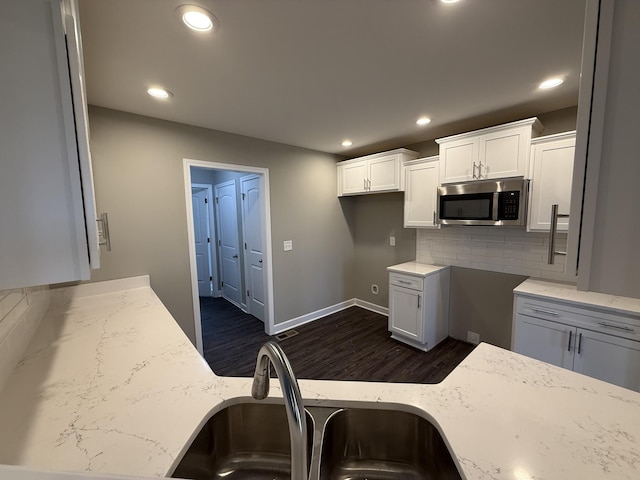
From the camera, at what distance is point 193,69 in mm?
1611

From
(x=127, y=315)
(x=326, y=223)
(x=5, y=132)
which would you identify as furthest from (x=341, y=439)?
(x=326, y=223)

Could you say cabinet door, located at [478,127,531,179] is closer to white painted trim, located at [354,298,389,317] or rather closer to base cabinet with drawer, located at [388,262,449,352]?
base cabinet with drawer, located at [388,262,449,352]

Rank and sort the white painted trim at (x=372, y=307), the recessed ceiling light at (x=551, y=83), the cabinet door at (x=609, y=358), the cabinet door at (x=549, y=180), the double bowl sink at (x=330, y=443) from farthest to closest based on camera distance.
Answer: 1. the white painted trim at (x=372, y=307)
2. the cabinet door at (x=549, y=180)
3. the recessed ceiling light at (x=551, y=83)
4. the cabinet door at (x=609, y=358)
5. the double bowl sink at (x=330, y=443)

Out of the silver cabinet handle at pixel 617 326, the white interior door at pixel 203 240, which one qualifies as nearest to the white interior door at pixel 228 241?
the white interior door at pixel 203 240

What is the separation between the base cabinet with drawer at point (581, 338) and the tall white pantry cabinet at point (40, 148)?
9.23 ft

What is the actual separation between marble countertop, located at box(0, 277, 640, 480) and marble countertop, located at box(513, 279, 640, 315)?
1051mm

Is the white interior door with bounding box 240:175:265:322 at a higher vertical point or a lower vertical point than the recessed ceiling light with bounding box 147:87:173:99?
lower

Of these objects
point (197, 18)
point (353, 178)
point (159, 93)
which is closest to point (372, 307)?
point (353, 178)

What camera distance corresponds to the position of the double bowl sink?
2.81 feet

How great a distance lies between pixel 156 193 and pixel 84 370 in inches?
68.8

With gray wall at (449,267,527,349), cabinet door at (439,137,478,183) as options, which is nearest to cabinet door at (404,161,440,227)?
cabinet door at (439,137,478,183)

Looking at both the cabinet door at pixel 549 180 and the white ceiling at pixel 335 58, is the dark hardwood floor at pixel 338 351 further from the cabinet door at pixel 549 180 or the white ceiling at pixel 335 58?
the white ceiling at pixel 335 58

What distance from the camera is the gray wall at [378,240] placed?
3633 mm

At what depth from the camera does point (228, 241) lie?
14.9 feet
